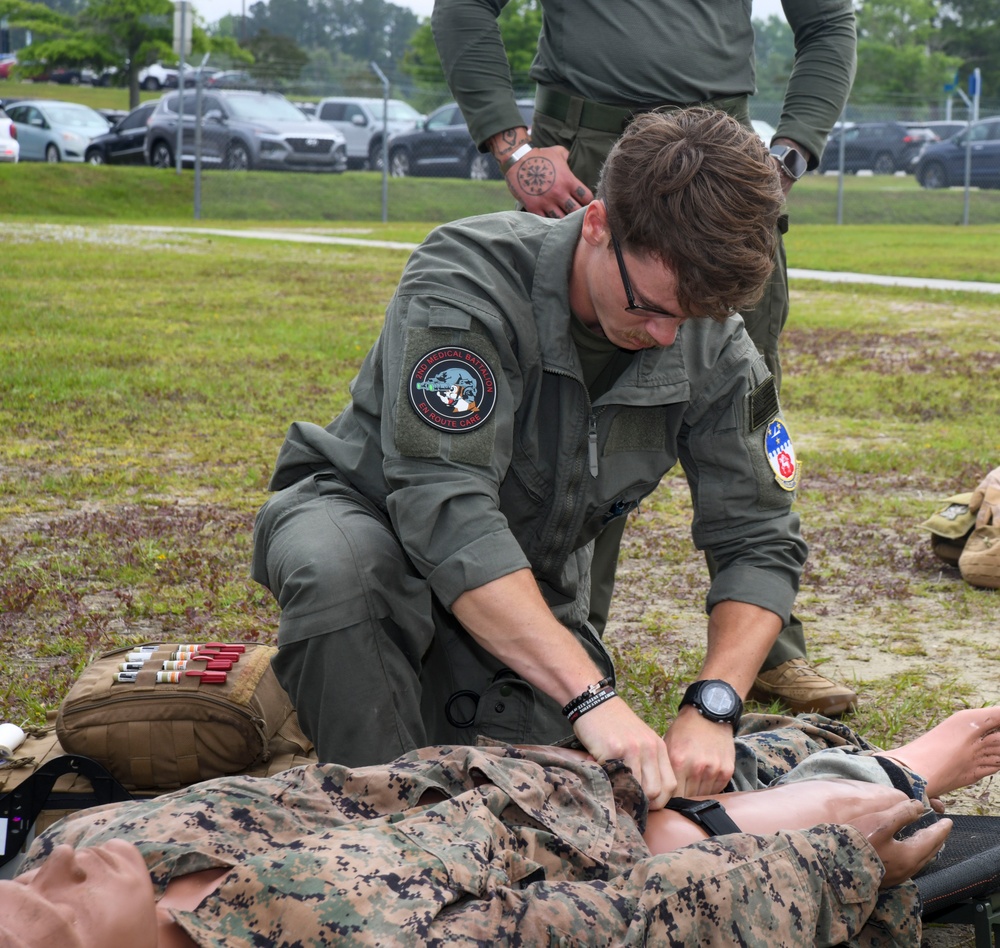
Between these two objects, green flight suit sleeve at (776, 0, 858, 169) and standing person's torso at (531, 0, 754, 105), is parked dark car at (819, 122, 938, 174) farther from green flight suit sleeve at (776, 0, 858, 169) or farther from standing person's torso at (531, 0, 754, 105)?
standing person's torso at (531, 0, 754, 105)

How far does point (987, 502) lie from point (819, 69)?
5.68 ft

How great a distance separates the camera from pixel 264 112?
22.6 m

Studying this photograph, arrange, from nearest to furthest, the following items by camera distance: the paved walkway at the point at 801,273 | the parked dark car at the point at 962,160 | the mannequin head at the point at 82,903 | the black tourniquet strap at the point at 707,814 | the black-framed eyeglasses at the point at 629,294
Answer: the mannequin head at the point at 82,903 < the black tourniquet strap at the point at 707,814 < the black-framed eyeglasses at the point at 629,294 < the paved walkway at the point at 801,273 < the parked dark car at the point at 962,160

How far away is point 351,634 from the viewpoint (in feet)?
7.98

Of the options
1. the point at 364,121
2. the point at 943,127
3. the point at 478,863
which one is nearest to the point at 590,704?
the point at 478,863

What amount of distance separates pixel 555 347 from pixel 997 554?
96.1 inches

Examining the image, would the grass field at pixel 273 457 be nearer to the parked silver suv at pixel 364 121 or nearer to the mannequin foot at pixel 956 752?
the mannequin foot at pixel 956 752

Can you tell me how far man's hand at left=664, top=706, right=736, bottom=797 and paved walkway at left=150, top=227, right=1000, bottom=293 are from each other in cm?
997

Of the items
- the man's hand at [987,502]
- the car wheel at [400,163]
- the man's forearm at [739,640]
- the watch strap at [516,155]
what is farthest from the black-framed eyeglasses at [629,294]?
the car wheel at [400,163]

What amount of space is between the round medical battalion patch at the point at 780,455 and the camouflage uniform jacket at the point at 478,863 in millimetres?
807

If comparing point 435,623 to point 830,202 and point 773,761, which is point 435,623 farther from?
point 830,202

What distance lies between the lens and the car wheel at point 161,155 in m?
23.7

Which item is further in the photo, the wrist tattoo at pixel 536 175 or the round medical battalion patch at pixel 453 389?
the wrist tattoo at pixel 536 175

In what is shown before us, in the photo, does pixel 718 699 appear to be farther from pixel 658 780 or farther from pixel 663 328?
pixel 663 328
